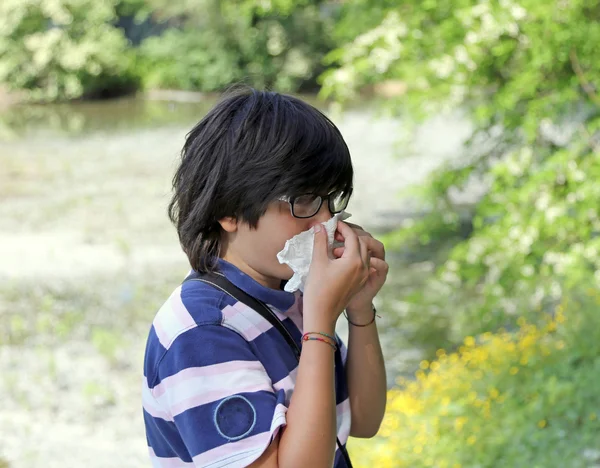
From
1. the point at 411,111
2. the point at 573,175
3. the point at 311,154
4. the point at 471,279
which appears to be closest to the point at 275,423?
the point at 311,154

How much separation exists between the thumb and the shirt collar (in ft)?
0.34

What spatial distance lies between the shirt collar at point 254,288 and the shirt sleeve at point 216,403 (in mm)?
Answer: 135

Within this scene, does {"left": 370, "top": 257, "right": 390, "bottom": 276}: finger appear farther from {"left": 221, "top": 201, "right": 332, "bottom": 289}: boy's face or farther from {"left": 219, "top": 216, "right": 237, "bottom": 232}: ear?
{"left": 219, "top": 216, "right": 237, "bottom": 232}: ear

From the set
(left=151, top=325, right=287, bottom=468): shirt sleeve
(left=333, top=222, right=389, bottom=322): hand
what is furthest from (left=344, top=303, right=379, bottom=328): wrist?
(left=151, top=325, right=287, bottom=468): shirt sleeve

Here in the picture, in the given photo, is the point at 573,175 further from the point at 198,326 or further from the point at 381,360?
the point at 198,326

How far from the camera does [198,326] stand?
111cm

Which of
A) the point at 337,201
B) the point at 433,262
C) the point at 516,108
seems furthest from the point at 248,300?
the point at 433,262

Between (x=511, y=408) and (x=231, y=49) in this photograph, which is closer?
(x=511, y=408)

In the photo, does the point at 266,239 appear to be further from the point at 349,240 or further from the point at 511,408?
the point at 511,408

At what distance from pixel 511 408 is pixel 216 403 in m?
2.65

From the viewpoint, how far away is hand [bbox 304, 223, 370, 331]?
1156 mm

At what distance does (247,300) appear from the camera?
1200 millimetres

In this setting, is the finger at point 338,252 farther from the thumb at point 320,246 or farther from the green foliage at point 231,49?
the green foliage at point 231,49

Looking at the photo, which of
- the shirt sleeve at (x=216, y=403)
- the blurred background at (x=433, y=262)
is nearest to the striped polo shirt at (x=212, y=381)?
the shirt sleeve at (x=216, y=403)
